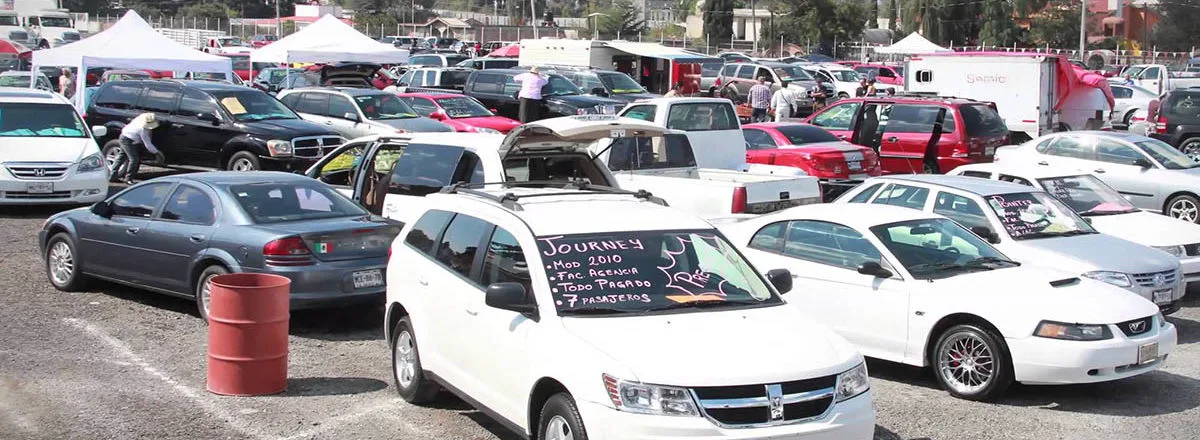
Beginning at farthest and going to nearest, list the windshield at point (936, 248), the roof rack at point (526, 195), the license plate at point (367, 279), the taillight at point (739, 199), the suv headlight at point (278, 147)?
the suv headlight at point (278, 147)
the taillight at point (739, 199)
the license plate at point (367, 279)
the windshield at point (936, 248)
the roof rack at point (526, 195)

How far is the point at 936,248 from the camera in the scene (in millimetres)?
9875

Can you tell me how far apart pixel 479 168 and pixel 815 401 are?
19.0ft

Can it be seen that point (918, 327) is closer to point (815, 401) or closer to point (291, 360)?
point (815, 401)

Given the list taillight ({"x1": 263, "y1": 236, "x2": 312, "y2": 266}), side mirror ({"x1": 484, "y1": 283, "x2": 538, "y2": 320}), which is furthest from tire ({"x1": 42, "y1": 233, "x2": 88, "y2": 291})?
side mirror ({"x1": 484, "y1": 283, "x2": 538, "y2": 320})

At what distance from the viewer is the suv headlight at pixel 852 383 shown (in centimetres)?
628

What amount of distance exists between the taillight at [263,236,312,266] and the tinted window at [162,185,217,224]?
935mm

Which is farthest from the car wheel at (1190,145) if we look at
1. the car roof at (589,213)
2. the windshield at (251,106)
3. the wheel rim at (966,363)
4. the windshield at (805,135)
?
the car roof at (589,213)

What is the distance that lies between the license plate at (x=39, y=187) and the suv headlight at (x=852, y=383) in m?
14.1

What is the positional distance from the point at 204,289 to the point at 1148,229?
9.73 meters

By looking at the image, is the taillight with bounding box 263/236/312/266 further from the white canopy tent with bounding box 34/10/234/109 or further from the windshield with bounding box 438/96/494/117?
the white canopy tent with bounding box 34/10/234/109

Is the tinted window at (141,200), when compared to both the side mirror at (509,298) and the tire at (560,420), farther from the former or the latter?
the tire at (560,420)

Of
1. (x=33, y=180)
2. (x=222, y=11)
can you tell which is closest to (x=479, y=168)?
(x=33, y=180)

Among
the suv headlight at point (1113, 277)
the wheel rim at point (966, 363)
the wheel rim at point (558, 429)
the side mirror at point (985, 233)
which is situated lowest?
the wheel rim at point (966, 363)

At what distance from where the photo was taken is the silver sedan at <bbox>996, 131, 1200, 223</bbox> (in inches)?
672
